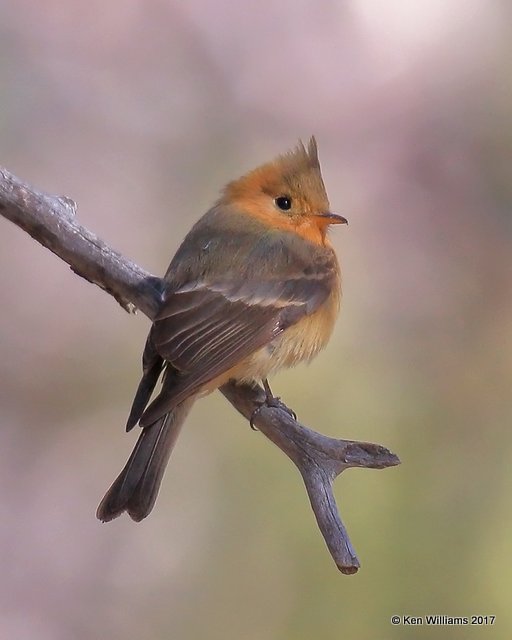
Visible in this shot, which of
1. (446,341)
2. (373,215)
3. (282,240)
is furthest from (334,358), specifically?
(282,240)

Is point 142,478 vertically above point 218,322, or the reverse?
point 218,322

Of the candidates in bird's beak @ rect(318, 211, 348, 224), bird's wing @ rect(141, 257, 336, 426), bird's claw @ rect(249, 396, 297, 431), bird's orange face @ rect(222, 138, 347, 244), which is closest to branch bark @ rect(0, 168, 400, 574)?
bird's claw @ rect(249, 396, 297, 431)

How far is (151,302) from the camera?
3436 mm

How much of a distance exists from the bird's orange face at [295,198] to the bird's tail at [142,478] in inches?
31.4

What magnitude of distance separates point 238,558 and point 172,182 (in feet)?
6.60

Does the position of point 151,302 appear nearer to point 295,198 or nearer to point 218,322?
point 218,322

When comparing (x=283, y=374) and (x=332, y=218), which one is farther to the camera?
(x=283, y=374)

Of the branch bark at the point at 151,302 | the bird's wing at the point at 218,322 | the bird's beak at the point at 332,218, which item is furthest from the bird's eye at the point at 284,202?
the branch bark at the point at 151,302

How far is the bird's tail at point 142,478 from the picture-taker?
3.13 metres

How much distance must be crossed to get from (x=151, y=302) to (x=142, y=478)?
576 millimetres

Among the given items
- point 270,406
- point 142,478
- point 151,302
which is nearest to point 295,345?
point 270,406

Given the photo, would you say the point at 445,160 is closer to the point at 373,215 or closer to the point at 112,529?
the point at 373,215

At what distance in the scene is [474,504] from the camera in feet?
15.3

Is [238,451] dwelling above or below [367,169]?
below
